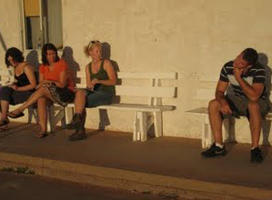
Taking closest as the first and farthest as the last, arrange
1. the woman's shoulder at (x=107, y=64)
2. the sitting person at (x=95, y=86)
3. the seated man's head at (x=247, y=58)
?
the seated man's head at (x=247, y=58)
the sitting person at (x=95, y=86)
the woman's shoulder at (x=107, y=64)

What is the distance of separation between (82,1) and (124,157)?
116 inches

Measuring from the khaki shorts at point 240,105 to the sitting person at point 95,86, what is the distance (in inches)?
75.7

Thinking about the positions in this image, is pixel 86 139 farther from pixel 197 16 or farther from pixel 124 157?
pixel 197 16

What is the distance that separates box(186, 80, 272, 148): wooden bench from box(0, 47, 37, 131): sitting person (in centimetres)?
262

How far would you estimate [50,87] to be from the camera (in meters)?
6.72

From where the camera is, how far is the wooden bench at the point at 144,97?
21.2ft

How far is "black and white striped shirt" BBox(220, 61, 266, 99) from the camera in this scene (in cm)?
547

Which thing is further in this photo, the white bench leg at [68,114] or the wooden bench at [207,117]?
the white bench leg at [68,114]

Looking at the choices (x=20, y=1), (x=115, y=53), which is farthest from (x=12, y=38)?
(x=115, y=53)

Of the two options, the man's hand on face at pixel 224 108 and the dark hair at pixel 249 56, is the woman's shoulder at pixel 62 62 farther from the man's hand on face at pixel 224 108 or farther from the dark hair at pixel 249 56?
the dark hair at pixel 249 56

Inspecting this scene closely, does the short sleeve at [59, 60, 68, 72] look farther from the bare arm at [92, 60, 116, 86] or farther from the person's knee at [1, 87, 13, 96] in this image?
the person's knee at [1, 87, 13, 96]

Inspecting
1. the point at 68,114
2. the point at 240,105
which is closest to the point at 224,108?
the point at 240,105

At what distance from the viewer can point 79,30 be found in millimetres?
7434

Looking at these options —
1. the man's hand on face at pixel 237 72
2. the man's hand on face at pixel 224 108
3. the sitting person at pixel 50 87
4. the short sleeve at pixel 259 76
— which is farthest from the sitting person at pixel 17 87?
the short sleeve at pixel 259 76
